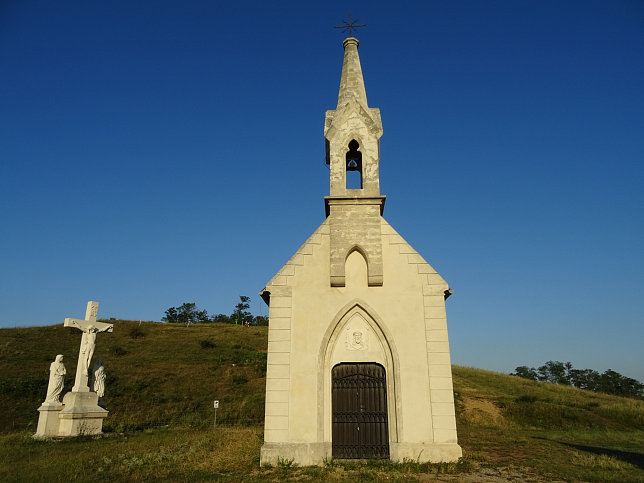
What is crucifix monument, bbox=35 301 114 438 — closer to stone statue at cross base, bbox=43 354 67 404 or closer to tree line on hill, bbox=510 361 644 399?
stone statue at cross base, bbox=43 354 67 404

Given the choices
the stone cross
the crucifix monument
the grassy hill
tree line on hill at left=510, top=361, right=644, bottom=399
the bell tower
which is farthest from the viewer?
tree line on hill at left=510, top=361, right=644, bottom=399

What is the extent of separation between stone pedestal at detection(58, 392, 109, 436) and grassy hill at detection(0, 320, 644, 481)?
2.18 feet

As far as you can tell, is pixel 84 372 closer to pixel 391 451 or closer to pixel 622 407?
pixel 391 451

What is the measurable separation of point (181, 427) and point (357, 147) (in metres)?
15.6

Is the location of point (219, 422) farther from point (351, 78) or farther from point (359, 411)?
point (351, 78)

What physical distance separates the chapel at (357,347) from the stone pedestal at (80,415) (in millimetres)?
8222

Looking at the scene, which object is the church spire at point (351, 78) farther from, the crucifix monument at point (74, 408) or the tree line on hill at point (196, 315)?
the tree line on hill at point (196, 315)

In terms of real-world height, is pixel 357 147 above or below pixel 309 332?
above

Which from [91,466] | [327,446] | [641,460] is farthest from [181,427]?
[641,460]

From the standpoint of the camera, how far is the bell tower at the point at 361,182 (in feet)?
41.1

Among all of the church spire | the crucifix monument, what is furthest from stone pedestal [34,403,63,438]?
the church spire

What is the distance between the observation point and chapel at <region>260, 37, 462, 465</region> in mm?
10992

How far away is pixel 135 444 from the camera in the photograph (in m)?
13.8

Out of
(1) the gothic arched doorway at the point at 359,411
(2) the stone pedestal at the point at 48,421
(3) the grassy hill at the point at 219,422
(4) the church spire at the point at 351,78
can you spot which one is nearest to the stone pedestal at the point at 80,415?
(2) the stone pedestal at the point at 48,421
